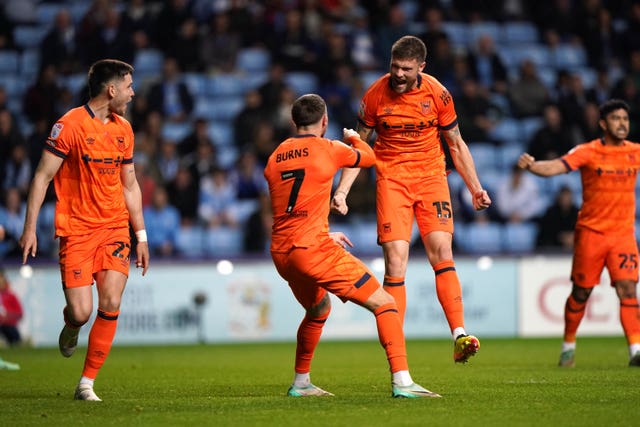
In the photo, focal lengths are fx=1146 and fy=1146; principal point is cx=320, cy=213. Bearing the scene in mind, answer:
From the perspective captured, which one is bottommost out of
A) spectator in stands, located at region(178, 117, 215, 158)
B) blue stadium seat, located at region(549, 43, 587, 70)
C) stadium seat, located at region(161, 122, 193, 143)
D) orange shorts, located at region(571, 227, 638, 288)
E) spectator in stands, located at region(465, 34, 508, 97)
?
orange shorts, located at region(571, 227, 638, 288)

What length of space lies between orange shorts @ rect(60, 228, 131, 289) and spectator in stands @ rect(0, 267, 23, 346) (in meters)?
8.19

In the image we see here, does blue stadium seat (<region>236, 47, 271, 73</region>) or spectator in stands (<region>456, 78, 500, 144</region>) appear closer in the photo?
spectator in stands (<region>456, 78, 500, 144</region>)

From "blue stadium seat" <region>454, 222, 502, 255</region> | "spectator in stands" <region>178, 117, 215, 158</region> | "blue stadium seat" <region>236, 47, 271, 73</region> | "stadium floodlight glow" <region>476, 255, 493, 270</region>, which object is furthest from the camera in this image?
"blue stadium seat" <region>236, 47, 271, 73</region>

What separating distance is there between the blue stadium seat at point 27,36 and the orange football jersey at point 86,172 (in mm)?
14606

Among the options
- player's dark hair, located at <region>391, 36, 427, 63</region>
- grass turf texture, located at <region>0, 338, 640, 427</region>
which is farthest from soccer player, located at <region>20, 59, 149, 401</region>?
player's dark hair, located at <region>391, 36, 427, 63</region>

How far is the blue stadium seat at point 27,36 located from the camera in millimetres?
22453

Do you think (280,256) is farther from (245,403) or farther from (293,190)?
(245,403)

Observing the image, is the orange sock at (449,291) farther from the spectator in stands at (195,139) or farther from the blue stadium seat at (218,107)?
the blue stadium seat at (218,107)

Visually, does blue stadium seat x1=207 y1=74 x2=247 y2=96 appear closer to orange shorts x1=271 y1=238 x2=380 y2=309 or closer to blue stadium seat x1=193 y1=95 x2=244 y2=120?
blue stadium seat x1=193 y1=95 x2=244 y2=120

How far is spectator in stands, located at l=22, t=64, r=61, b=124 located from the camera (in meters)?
19.8

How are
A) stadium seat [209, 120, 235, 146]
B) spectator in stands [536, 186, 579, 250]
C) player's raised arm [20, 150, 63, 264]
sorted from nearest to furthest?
player's raised arm [20, 150, 63, 264], spectator in stands [536, 186, 579, 250], stadium seat [209, 120, 235, 146]

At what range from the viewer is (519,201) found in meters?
18.6

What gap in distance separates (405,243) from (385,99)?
4.01ft

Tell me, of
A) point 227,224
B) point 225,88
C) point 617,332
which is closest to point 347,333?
point 227,224
